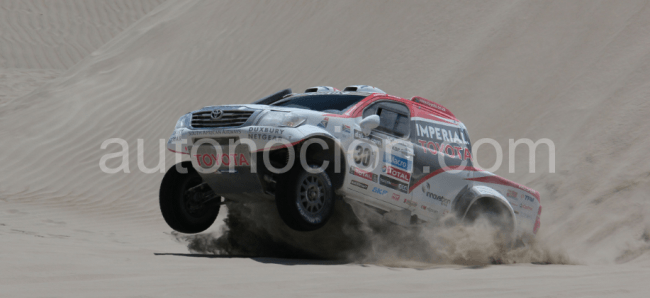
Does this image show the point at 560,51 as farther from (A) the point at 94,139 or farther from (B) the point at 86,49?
(B) the point at 86,49

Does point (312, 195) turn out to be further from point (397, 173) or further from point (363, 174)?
point (397, 173)

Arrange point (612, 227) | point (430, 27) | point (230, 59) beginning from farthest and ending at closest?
point (230, 59) → point (430, 27) → point (612, 227)

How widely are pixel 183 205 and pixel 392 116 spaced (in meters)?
2.41

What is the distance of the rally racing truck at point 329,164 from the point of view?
6.34 meters

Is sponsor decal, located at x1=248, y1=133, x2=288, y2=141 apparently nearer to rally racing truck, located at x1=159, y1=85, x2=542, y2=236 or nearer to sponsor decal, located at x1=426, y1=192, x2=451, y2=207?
rally racing truck, located at x1=159, y1=85, x2=542, y2=236

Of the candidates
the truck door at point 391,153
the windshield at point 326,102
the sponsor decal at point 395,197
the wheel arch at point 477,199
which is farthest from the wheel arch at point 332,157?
the wheel arch at point 477,199

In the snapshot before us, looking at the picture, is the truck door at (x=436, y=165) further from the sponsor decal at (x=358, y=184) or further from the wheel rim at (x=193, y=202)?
the wheel rim at (x=193, y=202)

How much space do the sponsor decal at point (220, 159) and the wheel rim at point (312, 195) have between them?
57 cm

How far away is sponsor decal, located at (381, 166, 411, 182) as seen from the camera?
277 inches

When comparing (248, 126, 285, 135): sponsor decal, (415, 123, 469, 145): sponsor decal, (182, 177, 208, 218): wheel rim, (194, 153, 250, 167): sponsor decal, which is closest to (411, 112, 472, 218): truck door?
(415, 123, 469, 145): sponsor decal

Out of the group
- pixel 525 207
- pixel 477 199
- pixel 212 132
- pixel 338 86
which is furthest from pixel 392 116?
pixel 338 86

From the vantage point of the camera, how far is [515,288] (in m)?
5.09

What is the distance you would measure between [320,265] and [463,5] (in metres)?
13.9

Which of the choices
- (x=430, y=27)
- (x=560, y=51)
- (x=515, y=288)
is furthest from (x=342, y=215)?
(x=430, y=27)
